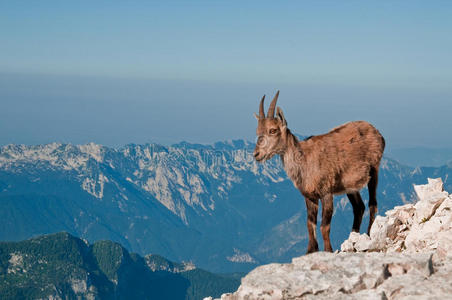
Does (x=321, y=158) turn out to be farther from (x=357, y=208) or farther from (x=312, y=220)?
(x=357, y=208)

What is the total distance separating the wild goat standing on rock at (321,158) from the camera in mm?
17641

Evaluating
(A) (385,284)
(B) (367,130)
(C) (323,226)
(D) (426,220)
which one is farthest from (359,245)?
(A) (385,284)

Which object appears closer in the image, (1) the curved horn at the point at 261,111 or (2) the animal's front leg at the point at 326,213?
(1) the curved horn at the point at 261,111

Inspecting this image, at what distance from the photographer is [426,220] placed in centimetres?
1833

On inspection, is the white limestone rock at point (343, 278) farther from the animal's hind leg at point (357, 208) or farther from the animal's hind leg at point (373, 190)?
the animal's hind leg at point (357, 208)

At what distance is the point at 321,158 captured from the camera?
1809 cm

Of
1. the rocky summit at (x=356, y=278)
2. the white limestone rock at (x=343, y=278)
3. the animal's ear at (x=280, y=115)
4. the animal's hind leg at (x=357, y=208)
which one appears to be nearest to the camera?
the rocky summit at (x=356, y=278)

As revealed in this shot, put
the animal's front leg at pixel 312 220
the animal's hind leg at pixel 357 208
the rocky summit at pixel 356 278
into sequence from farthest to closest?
the animal's hind leg at pixel 357 208 < the animal's front leg at pixel 312 220 < the rocky summit at pixel 356 278

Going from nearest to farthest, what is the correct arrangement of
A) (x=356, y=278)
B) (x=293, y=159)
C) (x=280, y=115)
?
(x=356, y=278)
(x=280, y=115)
(x=293, y=159)

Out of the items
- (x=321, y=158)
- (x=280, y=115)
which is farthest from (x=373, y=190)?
(x=280, y=115)

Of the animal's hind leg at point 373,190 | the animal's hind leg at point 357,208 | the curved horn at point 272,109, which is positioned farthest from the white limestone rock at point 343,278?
the animal's hind leg at point 357,208

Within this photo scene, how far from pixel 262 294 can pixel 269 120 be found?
23.2 ft

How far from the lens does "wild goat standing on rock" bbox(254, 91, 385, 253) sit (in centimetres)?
1764

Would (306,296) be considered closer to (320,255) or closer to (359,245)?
(320,255)
